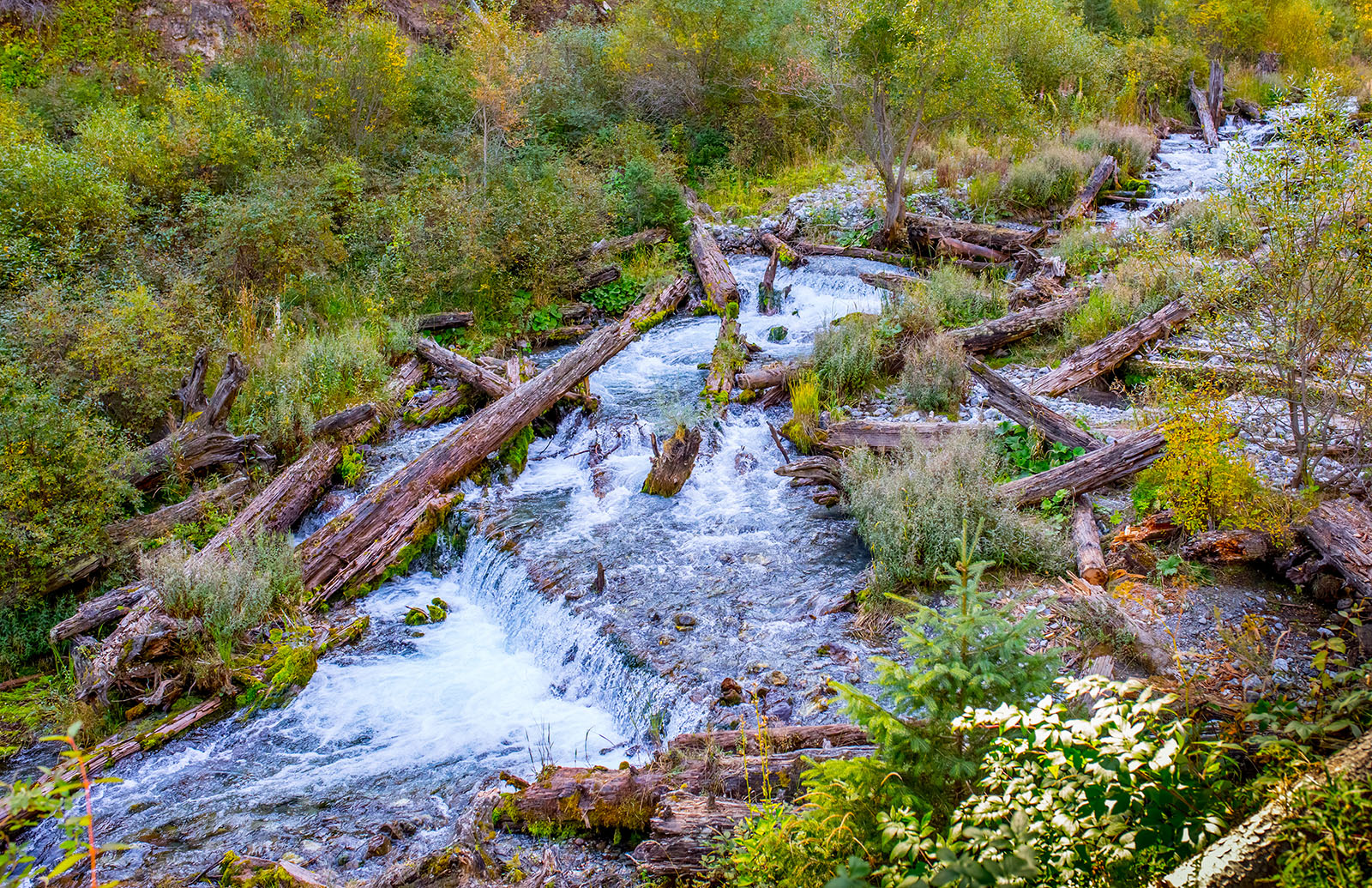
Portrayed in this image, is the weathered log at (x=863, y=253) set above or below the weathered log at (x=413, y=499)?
Result: above

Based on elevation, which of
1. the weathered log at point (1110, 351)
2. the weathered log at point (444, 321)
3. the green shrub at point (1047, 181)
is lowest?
the weathered log at point (1110, 351)

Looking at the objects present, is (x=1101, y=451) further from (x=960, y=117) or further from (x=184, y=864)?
(x=960, y=117)

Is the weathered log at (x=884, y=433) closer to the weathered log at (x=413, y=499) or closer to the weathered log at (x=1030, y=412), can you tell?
the weathered log at (x=1030, y=412)

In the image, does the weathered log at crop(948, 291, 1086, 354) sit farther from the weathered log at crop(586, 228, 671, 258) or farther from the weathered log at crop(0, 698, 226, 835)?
the weathered log at crop(0, 698, 226, 835)

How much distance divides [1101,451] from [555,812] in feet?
16.3

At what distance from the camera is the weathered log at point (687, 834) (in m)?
3.40

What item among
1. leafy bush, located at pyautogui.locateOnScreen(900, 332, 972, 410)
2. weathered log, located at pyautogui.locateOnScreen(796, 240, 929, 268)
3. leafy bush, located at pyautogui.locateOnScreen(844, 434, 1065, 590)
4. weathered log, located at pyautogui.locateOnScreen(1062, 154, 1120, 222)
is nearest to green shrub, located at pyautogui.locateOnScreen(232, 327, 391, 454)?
leafy bush, located at pyautogui.locateOnScreen(844, 434, 1065, 590)

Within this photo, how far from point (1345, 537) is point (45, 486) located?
9.29m

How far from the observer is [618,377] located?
33.2ft

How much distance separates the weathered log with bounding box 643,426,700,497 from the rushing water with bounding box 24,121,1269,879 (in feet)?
0.38

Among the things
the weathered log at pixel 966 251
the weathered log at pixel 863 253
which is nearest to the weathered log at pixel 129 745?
the weathered log at pixel 863 253

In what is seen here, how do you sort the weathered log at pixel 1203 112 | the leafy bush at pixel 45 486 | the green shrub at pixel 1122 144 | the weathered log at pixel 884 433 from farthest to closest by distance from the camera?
the weathered log at pixel 1203 112 < the green shrub at pixel 1122 144 < the weathered log at pixel 884 433 < the leafy bush at pixel 45 486

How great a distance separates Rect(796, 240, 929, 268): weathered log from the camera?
496 inches

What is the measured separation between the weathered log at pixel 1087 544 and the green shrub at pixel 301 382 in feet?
24.3
